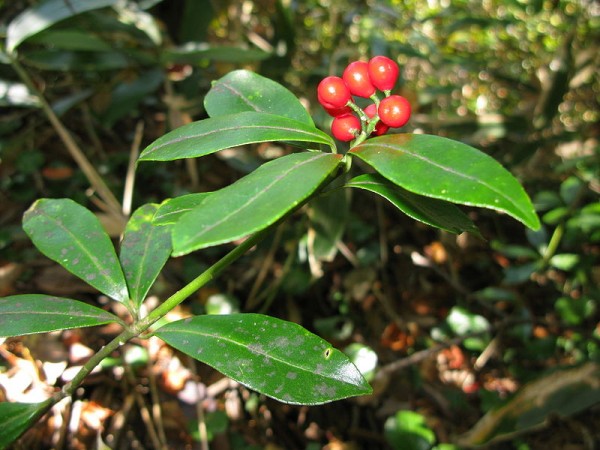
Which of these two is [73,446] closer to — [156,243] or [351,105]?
[156,243]

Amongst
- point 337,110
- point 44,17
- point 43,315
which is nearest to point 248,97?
point 337,110

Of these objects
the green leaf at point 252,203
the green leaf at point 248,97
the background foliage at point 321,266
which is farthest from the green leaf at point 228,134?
the background foliage at point 321,266

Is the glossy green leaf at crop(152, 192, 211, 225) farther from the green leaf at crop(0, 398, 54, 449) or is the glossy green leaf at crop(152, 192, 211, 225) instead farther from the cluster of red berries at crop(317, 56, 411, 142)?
the green leaf at crop(0, 398, 54, 449)

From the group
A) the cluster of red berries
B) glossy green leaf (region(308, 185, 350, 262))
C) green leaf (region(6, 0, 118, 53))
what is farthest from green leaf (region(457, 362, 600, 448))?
green leaf (region(6, 0, 118, 53))

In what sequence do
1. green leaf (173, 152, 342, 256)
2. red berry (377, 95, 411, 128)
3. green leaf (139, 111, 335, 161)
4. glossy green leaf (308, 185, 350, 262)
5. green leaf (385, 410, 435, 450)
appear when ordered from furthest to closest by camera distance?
glossy green leaf (308, 185, 350, 262) < green leaf (385, 410, 435, 450) < red berry (377, 95, 411, 128) < green leaf (139, 111, 335, 161) < green leaf (173, 152, 342, 256)

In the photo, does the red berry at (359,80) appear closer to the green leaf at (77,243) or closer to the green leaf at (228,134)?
the green leaf at (228,134)

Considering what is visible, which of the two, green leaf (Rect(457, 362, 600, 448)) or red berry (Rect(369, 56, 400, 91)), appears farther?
green leaf (Rect(457, 362, 600, 448))

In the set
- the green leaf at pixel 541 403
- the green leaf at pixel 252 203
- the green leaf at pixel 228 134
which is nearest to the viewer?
the green leaf at pixel 252 203
